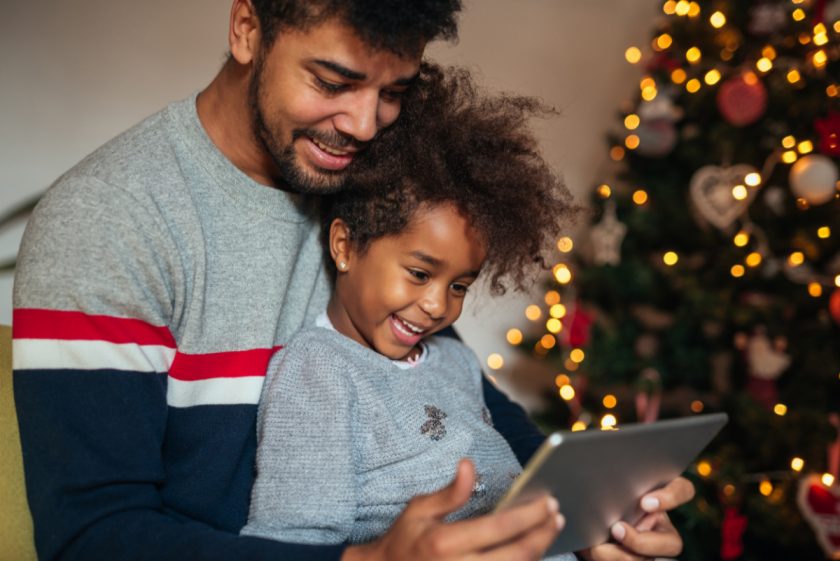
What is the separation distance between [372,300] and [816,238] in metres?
1.65

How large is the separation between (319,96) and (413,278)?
13.4 inches

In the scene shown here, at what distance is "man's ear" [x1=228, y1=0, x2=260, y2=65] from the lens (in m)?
1.28

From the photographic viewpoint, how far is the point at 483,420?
4.77ft

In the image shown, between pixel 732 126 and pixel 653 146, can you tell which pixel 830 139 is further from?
pixel 653 146

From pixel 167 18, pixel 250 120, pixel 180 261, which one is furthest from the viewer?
pixel 167 18

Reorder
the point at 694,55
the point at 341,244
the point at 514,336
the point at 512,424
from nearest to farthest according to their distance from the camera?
the point at 341,244, the point at 512,424, the point at 694,55, the point at 514,336

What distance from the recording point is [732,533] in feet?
7.74

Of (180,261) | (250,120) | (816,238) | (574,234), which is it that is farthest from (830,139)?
(180,261)

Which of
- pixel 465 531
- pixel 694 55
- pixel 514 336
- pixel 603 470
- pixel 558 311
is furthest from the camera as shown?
pixel 514 336

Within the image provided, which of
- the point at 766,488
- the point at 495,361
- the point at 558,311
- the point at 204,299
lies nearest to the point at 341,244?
the point at 204,299

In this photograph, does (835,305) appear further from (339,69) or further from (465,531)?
(465,531)

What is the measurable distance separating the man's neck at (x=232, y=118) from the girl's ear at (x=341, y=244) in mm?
187

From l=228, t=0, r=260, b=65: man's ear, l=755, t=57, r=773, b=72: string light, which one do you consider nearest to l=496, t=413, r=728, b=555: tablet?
l=228, t=0, r=260, b=65: man's ear

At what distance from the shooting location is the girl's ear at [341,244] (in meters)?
1.40
